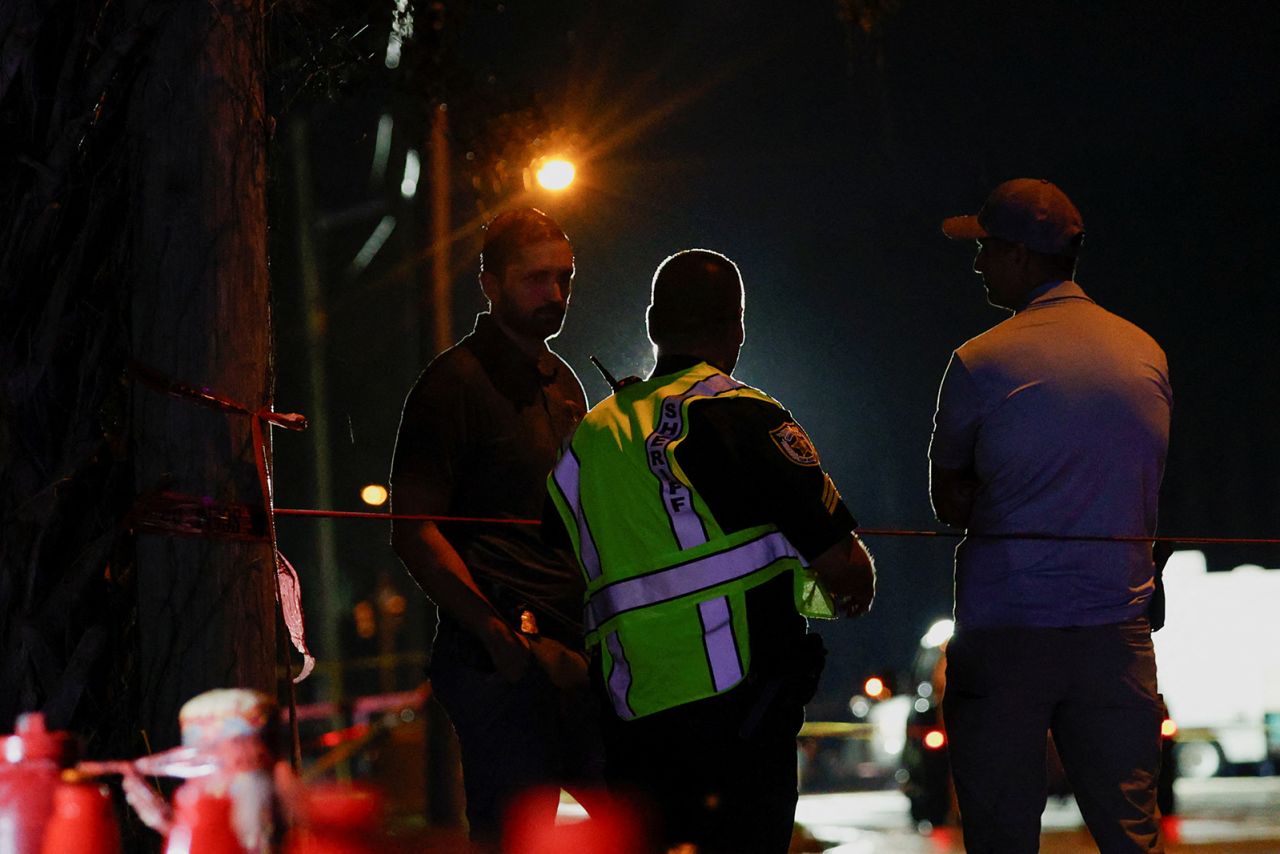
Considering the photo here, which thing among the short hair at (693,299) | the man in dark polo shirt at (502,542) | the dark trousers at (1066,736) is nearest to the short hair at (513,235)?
the man in dark polo shirt at (502,542)

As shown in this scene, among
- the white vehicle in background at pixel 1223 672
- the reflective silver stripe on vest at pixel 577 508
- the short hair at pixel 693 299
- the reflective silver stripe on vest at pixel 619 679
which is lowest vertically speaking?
the white vehicle in background at pixel 1223 672

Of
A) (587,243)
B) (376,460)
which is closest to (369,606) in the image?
(376,460)

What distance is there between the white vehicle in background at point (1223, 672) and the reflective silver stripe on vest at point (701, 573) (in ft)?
68.5

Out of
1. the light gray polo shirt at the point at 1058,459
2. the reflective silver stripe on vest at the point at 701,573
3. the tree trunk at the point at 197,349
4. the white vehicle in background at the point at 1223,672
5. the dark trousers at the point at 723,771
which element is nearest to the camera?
the tree trunk at the point at 197,349

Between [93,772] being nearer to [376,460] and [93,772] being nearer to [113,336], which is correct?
[113,336]

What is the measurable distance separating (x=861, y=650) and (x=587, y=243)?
Result: 3488 cm

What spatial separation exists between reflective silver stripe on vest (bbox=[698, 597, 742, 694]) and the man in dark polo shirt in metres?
0.63

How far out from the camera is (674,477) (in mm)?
4051

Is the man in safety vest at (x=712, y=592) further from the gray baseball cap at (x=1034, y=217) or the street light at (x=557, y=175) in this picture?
the street light at (x=557, y=175)

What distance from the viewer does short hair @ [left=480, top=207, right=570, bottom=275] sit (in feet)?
16.0

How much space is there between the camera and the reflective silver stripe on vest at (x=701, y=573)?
404 centimetres

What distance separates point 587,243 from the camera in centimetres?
1758

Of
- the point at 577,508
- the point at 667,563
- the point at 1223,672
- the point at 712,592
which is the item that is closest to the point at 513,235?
the point at 577,508

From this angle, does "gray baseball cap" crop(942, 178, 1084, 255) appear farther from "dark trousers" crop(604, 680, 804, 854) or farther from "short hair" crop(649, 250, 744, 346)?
"dark trousers" crop(604, 680, 804, 854)
